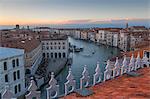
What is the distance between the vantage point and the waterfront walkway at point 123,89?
17.9 ft

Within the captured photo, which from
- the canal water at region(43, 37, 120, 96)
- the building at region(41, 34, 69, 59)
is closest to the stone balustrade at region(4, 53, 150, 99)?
the canal water at region(43, 37, 120, 96)

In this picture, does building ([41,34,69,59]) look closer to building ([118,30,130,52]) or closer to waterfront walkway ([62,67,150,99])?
building ([118,30,130,52])

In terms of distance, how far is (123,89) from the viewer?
19.8 ft

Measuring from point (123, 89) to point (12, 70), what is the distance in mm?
13995

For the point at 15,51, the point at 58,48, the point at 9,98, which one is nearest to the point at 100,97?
the point at 9,98

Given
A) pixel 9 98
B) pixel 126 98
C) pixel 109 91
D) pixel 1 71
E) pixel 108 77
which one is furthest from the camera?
pixel 1 71

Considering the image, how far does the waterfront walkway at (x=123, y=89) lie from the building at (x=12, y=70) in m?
11.3

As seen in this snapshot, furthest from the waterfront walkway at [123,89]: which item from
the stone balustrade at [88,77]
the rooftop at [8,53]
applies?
the rooftop at [8,53]

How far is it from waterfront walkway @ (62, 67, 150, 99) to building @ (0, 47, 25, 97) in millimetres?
11329

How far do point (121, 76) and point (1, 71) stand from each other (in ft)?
37.9

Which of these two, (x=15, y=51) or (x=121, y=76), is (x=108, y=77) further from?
(x=15, y=51)

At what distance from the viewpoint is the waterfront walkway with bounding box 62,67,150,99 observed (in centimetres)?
545

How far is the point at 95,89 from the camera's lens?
6.04 m

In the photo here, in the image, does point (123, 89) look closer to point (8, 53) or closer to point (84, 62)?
point (8, 53)
